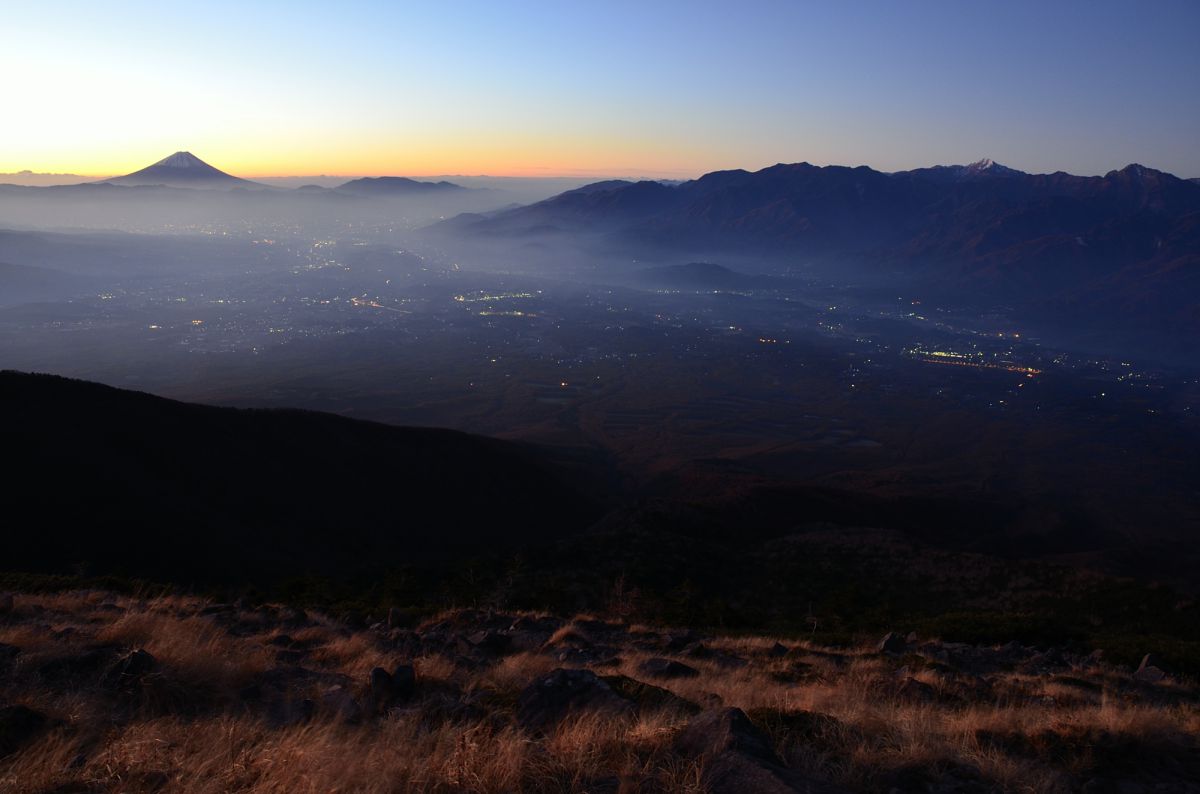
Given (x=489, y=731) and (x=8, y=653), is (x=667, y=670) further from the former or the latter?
(x=8, y=653)

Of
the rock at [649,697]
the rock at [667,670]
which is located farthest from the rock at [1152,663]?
the rock at [649,697]

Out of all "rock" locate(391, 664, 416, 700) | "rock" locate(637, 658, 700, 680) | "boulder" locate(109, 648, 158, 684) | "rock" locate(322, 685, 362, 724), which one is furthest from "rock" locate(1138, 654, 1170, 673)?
"boulder" locate(109, 648, 158, 684)

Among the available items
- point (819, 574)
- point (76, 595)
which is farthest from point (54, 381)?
point (819, 574)

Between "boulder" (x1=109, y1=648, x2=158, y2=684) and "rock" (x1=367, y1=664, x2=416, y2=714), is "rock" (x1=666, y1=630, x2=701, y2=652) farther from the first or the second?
"boulder" (x1=109, y1=648, x2=158, y2=684)

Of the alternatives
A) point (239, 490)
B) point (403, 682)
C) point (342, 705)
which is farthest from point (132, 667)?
point (239, 490)

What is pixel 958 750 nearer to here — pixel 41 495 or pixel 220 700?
pixel 220 700
